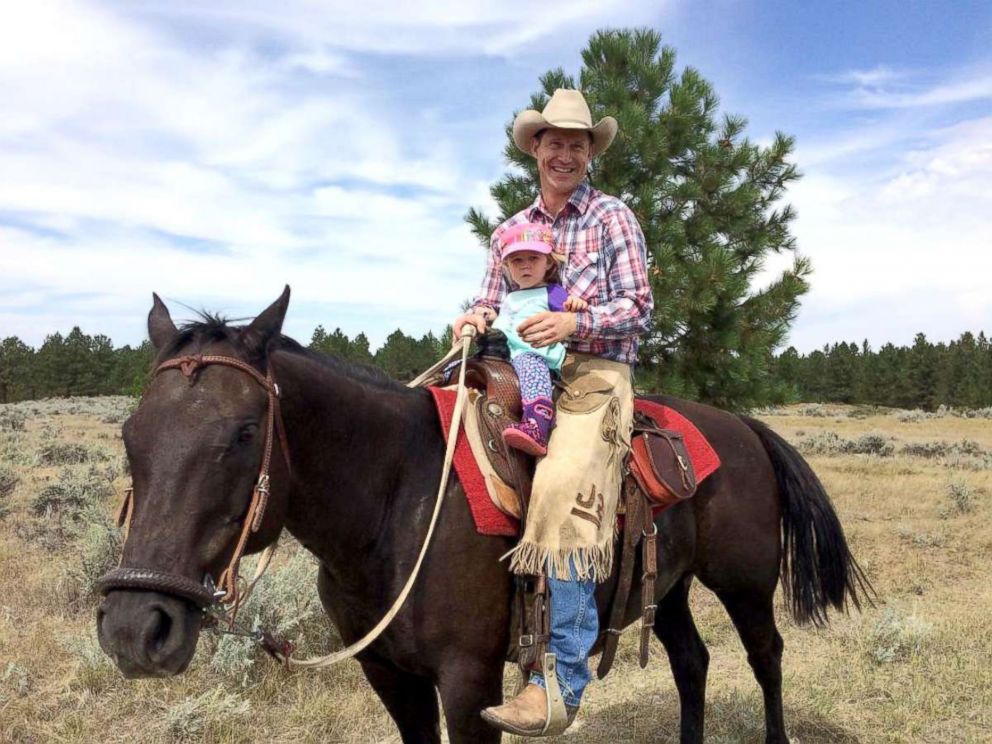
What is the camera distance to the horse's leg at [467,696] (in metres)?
2.61

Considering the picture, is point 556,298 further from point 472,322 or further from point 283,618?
point 283,618

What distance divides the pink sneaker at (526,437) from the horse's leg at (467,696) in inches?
30.3

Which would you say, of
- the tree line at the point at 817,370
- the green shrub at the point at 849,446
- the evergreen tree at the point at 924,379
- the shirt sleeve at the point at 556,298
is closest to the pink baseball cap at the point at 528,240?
the shirt sleeve at the point at 556,298

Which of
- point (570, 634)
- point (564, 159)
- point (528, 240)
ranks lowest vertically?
point (570, 634)

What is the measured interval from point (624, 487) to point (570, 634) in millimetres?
696

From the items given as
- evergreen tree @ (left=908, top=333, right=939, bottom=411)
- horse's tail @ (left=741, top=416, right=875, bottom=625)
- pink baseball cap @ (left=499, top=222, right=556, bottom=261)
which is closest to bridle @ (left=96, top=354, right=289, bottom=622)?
pink baseball cap @ (left=499, top=222, right=556, bottom=261)

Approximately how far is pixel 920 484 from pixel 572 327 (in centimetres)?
1120

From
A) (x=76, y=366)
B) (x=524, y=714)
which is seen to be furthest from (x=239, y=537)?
(x=76, y=366)

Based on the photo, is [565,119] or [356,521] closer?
[356,521]

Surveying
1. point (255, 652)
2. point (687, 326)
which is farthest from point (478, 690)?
point (687, 326)

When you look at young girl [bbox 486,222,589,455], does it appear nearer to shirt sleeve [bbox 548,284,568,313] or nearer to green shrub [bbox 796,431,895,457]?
shirt sleeve [bbox 548,284,568,313]

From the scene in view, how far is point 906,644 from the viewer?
17.5ft

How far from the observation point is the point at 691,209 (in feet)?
27.7

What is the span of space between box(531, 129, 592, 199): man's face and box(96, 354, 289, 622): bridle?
163 cm
